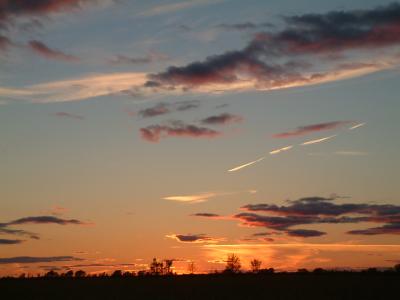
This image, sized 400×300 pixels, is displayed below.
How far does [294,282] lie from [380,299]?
59.6 feet

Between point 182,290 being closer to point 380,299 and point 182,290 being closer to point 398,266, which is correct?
point 380,299

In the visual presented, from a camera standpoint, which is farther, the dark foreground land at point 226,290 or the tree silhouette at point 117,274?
the tree silhouette at point 117,274

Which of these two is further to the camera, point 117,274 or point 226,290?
point 117,274

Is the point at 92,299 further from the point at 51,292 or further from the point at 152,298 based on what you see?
Result: the point at 51,292

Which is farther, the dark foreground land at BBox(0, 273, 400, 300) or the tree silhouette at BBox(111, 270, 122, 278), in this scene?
the tree silhouette at BBox(111, 270, 122, 278)

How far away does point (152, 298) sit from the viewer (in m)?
59.9

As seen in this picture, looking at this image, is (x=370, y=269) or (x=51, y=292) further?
(x=370, y=269)

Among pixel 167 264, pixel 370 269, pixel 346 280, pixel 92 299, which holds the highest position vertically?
pixel 167 264

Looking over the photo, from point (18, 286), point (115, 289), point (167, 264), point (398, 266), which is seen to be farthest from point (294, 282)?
point (167, 264)

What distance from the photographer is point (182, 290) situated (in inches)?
2657

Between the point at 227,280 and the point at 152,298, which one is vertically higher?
the point at 227,280

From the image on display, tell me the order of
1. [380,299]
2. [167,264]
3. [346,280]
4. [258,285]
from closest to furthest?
[380,299], [258,285], [346,280], [167,264]

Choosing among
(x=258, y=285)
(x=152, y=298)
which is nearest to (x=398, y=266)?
(x=258, y=285)

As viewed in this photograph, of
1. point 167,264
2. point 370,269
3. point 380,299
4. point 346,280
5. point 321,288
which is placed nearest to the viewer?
point 380,299
